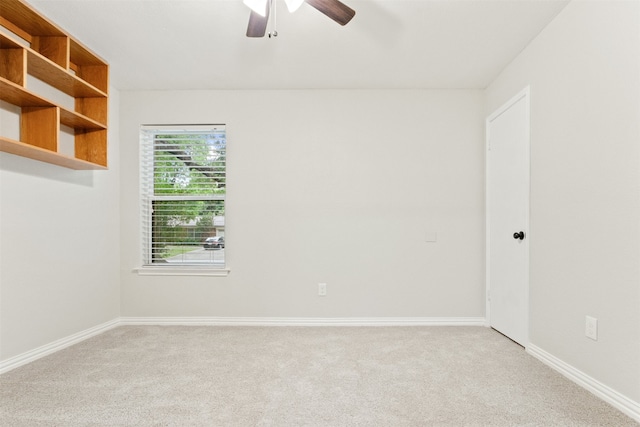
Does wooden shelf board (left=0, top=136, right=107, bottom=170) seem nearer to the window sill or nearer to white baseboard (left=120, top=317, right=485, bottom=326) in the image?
the window sill

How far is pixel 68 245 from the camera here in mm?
2803

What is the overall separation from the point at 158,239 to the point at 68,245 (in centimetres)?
84

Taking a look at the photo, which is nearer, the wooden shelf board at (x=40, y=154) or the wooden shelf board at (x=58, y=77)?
the wooden shelf board at (x=40, y=154)

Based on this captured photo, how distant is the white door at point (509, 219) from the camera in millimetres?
2660

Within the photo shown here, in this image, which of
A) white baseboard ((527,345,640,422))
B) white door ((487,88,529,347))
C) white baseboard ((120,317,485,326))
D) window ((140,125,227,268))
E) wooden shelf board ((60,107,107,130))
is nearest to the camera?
white baseboard ((527,345,640,422))

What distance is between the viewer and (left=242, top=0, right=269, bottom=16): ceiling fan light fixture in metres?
1.58

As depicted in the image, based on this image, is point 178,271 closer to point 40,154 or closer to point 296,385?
point 40,154

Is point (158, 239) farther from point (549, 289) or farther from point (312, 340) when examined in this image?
point (549, 289)

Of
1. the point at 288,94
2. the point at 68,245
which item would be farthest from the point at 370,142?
the point at 68,245

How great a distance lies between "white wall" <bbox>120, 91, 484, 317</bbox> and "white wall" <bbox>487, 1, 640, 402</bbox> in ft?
2.91

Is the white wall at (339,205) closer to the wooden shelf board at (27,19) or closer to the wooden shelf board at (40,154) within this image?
the wooden shelf board at (40,154)

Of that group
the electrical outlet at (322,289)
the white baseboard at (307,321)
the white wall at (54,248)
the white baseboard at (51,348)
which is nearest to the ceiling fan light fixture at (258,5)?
the white wall at (54,248)

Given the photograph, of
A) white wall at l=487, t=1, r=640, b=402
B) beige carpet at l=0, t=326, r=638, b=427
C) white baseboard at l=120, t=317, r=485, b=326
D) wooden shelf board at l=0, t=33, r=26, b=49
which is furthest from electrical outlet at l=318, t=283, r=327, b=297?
wooden shelf board at l=0, t=33, r=26, b=49

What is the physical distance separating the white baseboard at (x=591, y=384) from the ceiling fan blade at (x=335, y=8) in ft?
8.24
